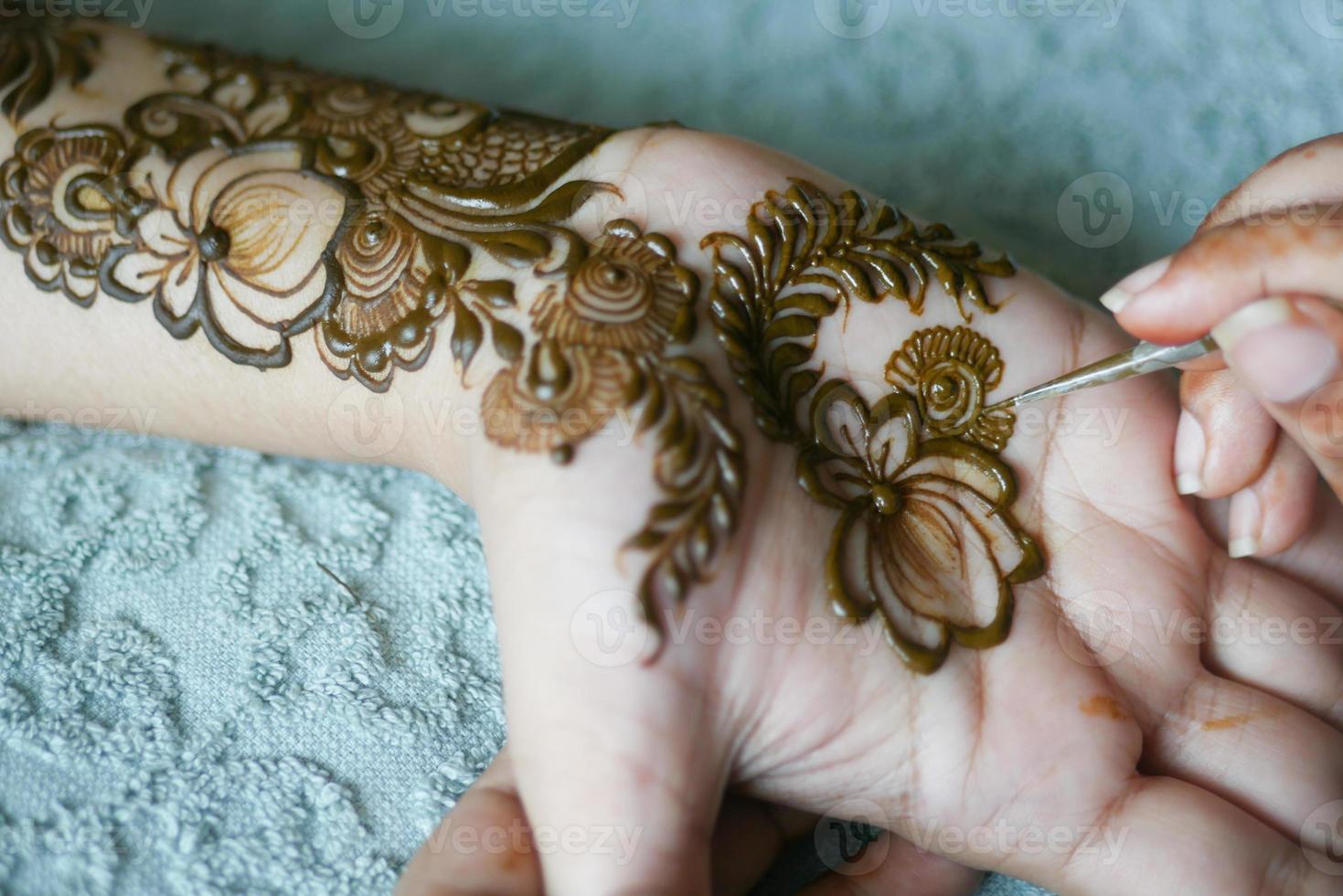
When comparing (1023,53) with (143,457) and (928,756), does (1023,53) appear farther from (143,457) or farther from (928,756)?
(143,457)

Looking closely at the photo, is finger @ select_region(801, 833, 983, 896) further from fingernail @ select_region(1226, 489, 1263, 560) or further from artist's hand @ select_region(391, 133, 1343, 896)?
fingernail @ select_region(1226, 489, 1263, 560)

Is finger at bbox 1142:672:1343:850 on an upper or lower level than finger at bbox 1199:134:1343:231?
lower

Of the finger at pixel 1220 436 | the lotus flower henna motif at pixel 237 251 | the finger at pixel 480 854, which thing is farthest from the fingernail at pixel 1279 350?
the lotus flower henna motif at pixel 237 251

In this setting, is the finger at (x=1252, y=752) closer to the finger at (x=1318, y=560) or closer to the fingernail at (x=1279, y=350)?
the finger at (x=1318, y=560)

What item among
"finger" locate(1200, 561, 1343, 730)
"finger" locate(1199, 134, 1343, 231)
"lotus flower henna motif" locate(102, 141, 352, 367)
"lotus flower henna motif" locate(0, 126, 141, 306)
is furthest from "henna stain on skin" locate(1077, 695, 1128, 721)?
"lotus flower henna motif" locate(0, 126, 141, 306)

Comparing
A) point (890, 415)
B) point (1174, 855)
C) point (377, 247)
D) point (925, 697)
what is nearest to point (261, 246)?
point (377, 247)

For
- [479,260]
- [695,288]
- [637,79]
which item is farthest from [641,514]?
[637,79]
